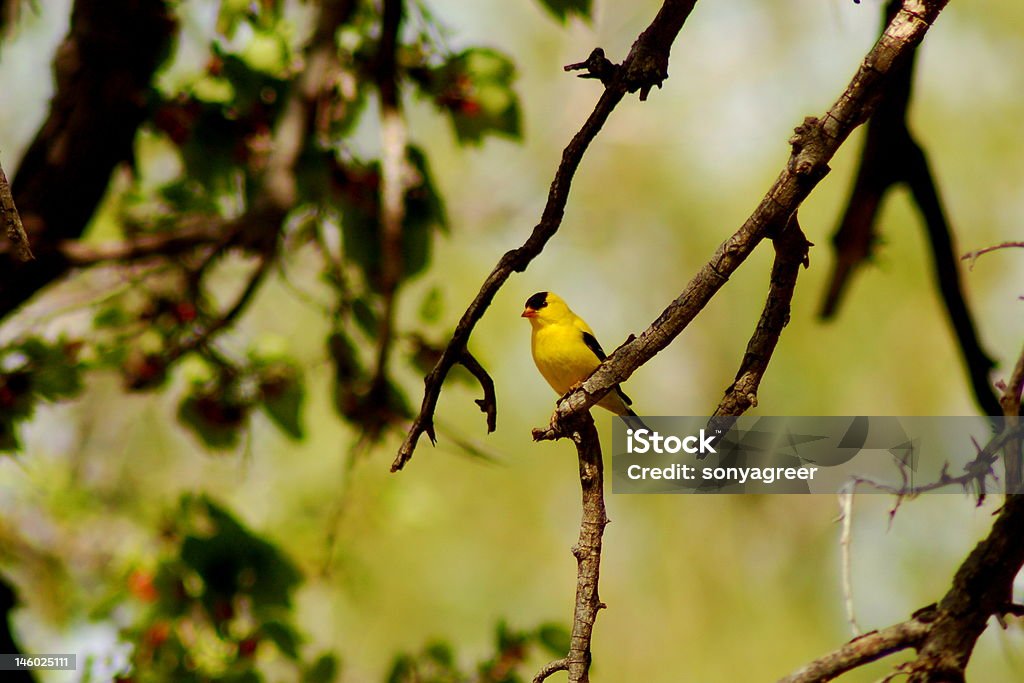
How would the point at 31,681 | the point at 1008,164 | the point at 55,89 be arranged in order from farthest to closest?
the point at 1008,164
the point at 55,89
the point at 31,681

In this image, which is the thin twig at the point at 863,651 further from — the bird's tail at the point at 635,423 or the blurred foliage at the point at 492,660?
the blurred foliage at the point at 492,660

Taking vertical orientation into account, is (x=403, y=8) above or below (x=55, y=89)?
above

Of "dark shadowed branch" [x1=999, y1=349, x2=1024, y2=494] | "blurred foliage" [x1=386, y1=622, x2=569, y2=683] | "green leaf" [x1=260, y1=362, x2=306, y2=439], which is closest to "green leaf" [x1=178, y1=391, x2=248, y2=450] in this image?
"green leaf" [x1=260, y1=362, x2=306, y2=439]

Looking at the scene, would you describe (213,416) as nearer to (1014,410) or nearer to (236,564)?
(236,564)

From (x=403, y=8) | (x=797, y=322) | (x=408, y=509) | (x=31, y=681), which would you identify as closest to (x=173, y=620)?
(x=31, y=681)

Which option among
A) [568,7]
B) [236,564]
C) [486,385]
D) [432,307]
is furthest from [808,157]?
[236,564]

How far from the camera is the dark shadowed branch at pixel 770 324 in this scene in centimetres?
122

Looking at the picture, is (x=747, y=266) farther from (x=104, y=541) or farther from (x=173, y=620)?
(x=173, y=620)

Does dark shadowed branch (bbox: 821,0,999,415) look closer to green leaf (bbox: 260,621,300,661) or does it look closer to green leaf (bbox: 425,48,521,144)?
green leaf (bbox: 425,48,521,144)

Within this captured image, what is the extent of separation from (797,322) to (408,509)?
16.5 ft

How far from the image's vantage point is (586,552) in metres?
1.25

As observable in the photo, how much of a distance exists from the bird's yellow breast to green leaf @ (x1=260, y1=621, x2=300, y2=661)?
0.98 meters

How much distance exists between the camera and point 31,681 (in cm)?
223

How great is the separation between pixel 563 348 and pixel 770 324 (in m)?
1.10
